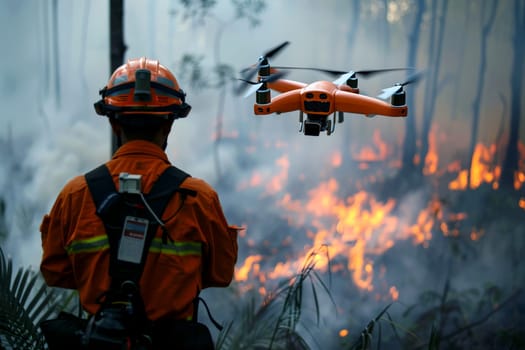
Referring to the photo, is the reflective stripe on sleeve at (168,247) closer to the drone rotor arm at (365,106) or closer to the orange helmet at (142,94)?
the orange helmet at (142,94)

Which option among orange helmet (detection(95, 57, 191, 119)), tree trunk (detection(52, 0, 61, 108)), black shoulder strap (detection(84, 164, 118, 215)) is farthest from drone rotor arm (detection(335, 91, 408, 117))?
tree trunk (detection(52, 0, 61, 108))

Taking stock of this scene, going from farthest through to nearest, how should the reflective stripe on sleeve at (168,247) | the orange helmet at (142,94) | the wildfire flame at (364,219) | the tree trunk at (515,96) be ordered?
the wildfire flame at (364,219), the tree trunk at (515,96), the orange helmet at (142,94), the reflective stripe on sleeve at (168,247)

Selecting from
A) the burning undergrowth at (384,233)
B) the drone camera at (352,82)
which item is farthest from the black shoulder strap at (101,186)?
the burning undergrowth at (384,233)

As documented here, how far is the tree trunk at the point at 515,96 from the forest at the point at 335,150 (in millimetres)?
16

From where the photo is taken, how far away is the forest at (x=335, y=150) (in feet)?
23.8

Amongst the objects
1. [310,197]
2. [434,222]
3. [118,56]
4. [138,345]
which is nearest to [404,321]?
[434,222]

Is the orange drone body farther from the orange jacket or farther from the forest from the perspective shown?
the forest

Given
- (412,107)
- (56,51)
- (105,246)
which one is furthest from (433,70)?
(105,246)

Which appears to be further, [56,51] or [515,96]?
[56,51]

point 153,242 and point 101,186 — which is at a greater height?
point 101,186

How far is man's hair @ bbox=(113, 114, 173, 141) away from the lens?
2.70 m

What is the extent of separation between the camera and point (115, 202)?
2.46 meters

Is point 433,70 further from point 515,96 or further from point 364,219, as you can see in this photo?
point 364,219

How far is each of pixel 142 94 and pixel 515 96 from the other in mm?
5739
